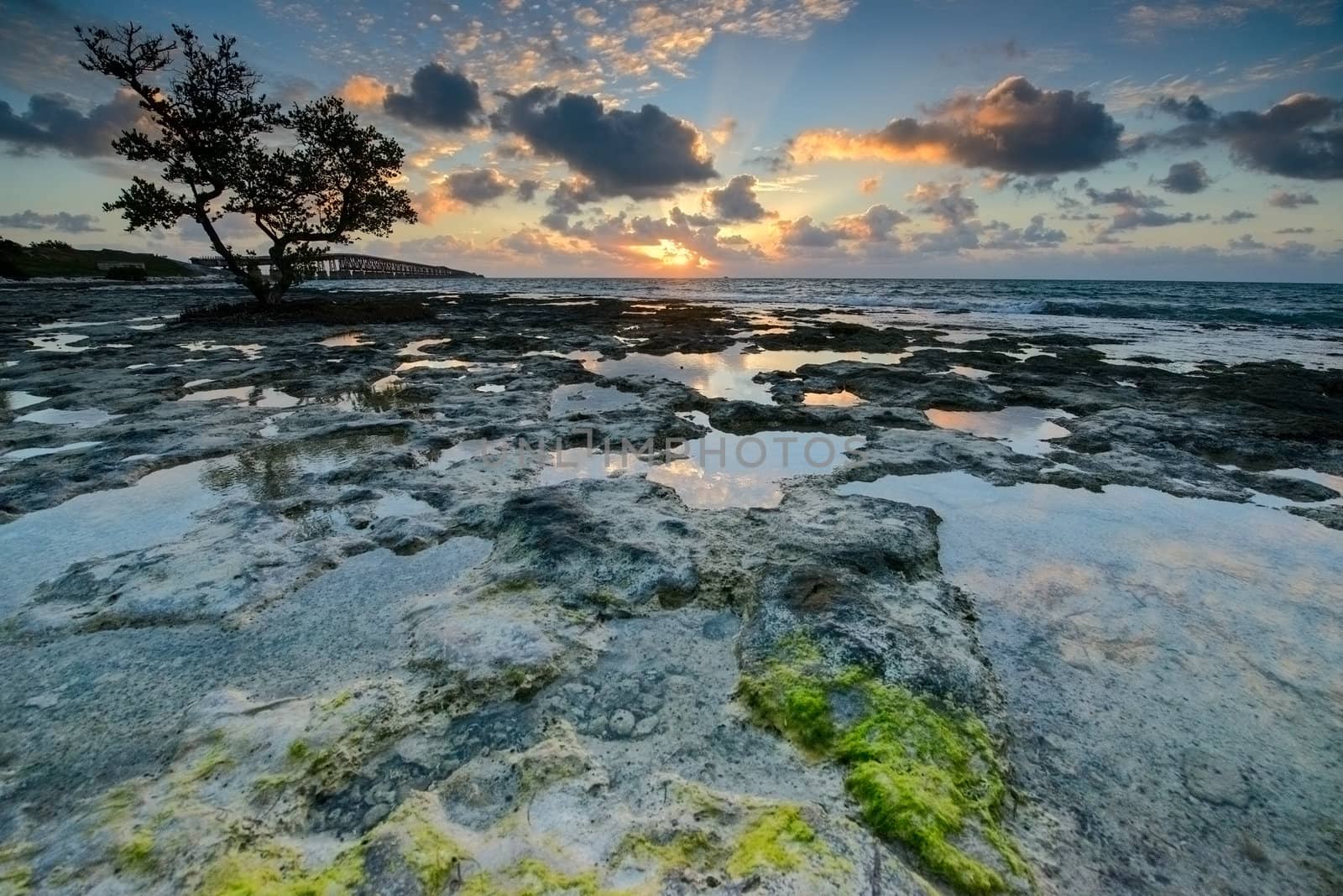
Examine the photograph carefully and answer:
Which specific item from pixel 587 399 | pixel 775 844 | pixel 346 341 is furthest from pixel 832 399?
pixel 346 341

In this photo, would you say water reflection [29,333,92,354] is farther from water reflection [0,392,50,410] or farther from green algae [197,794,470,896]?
green algae [197,794,470,896]

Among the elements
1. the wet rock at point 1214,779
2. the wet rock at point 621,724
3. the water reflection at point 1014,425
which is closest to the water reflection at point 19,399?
the wet rock at point 621,724

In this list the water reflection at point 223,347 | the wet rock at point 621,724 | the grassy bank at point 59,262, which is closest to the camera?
the wet rock at point 621,724

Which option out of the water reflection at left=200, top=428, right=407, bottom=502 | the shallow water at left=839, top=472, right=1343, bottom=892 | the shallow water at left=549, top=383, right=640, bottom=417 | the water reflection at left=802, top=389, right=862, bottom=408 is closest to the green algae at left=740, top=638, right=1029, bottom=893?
the shallow water at left=839, top=472, right=1343, bottom=892

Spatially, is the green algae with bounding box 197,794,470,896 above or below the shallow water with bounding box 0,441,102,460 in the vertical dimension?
below

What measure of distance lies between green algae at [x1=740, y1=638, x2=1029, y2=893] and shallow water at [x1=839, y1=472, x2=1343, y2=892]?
12.7 inches

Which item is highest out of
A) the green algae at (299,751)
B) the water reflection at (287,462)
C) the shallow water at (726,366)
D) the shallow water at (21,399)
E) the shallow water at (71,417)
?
the shallow water at (21,399)

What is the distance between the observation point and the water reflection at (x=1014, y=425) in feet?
26.9

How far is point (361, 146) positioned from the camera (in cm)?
2625

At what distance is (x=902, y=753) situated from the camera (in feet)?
9.23

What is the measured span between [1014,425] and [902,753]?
7958mm

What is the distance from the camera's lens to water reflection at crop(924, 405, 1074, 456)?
8.21 metres

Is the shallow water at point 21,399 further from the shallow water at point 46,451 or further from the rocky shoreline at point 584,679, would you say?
the shallow water at point 46,451

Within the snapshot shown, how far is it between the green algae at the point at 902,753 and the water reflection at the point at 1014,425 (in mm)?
5728
